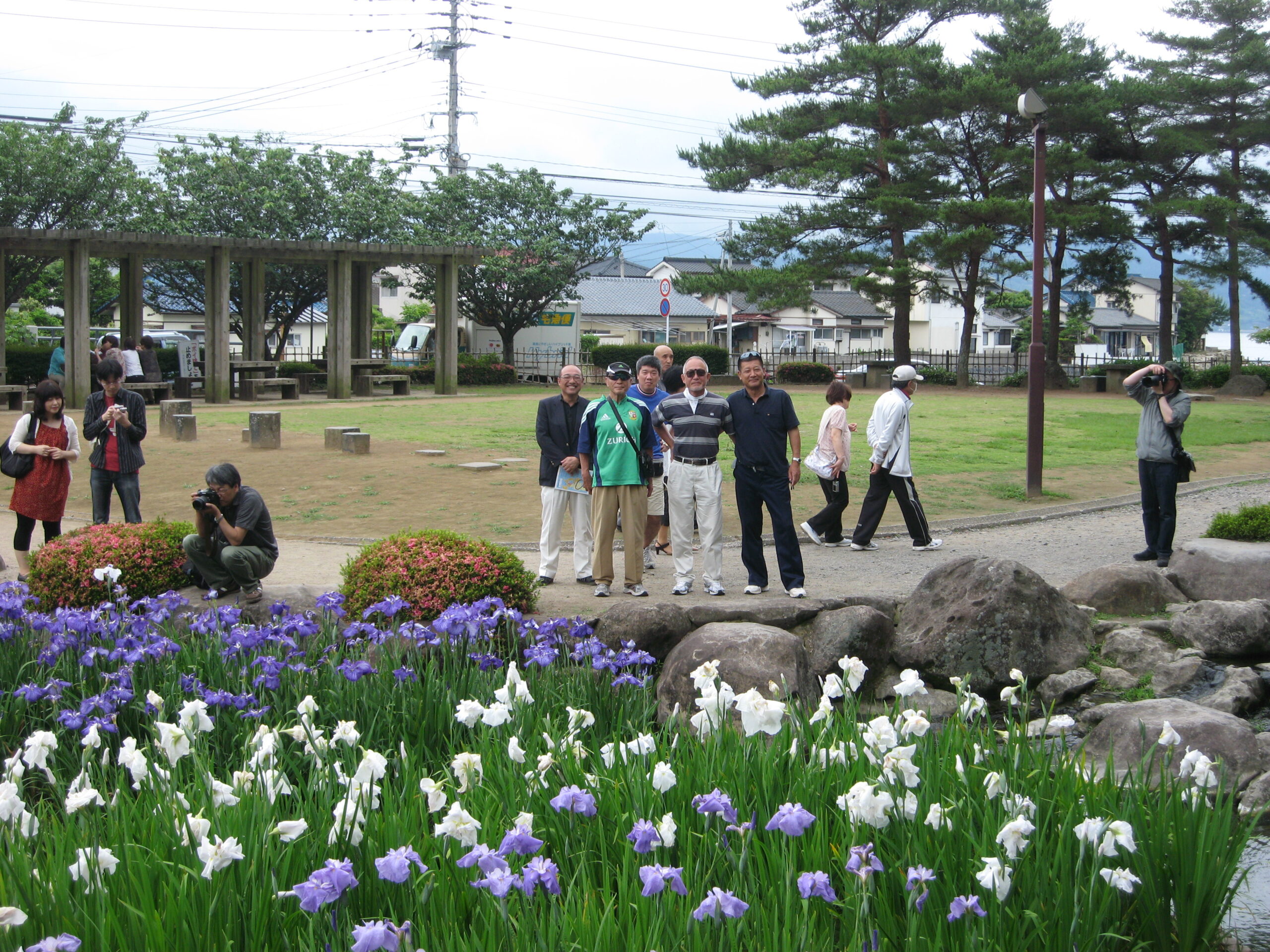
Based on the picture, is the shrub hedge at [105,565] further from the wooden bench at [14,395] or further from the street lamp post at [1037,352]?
the wooden bench at [14,395]

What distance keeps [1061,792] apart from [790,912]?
40.4 inches

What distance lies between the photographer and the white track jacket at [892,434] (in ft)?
33.2

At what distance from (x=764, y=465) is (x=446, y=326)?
79.9 feet

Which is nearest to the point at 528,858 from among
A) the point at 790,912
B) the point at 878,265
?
the point at 790,912

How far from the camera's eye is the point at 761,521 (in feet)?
27.3

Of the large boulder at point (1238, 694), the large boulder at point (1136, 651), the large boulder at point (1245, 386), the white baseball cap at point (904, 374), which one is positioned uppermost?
the large boulder at point (1245, 386)

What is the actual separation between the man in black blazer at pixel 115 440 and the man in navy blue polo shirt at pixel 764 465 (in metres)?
4.59

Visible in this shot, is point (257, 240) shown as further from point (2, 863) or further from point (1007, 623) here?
point (2, 863)

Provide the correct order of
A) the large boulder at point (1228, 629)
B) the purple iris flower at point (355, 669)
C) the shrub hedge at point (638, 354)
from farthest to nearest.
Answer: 1. the shrub hedge at point (638, 354)
2. the large boulder at point (1228, 629)
3. the purple iris flower at point (355, 669)

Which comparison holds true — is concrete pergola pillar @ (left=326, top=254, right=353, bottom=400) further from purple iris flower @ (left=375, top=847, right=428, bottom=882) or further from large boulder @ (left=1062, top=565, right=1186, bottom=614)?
purple iris flower @ (left=375, top=847, right=428, bottom=882)

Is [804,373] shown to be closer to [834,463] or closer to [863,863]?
[834,463]

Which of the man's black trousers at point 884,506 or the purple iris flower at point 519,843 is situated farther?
the man's black trousers at point 884,506

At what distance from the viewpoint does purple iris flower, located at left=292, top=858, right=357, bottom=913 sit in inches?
100

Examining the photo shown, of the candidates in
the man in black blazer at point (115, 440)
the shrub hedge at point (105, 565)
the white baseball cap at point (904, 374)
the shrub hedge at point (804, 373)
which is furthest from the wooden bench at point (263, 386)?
the shrub hedge at point (105, 565)
